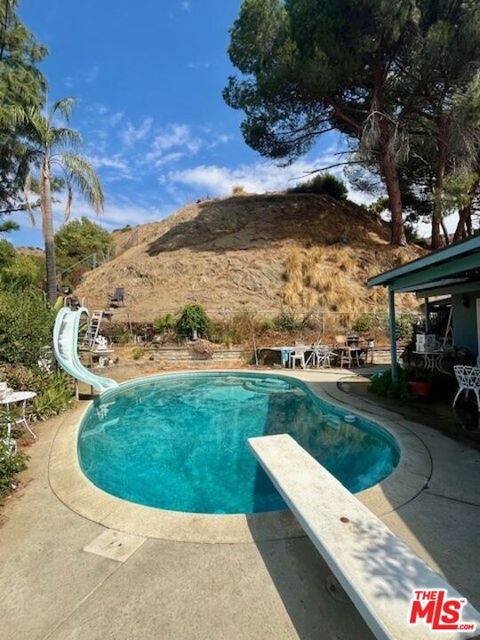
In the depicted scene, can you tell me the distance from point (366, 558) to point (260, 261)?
729 inches

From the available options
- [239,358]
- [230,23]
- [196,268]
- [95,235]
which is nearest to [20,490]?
[239,358]

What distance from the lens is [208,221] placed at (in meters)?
24.6

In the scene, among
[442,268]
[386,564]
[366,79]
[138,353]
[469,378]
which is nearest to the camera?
[386,564]

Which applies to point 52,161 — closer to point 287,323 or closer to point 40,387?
point 40,387

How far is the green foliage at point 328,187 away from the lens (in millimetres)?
25953

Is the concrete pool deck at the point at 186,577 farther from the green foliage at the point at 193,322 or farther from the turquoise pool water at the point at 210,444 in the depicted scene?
the green foliage at the point at 193,322

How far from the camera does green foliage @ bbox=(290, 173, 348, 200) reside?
85.1 feet

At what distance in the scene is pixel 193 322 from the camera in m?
14.5

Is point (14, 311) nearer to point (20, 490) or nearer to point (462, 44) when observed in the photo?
point (20, 490)

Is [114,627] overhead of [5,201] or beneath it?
beneath

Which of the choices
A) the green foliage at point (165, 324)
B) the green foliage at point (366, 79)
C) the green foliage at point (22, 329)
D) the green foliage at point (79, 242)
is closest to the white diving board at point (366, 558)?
the green foliage at point (22, 329)

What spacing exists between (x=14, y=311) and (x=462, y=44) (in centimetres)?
1828

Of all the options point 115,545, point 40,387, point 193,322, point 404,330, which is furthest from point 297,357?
point 115,545

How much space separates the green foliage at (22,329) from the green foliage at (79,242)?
24.2 metres
